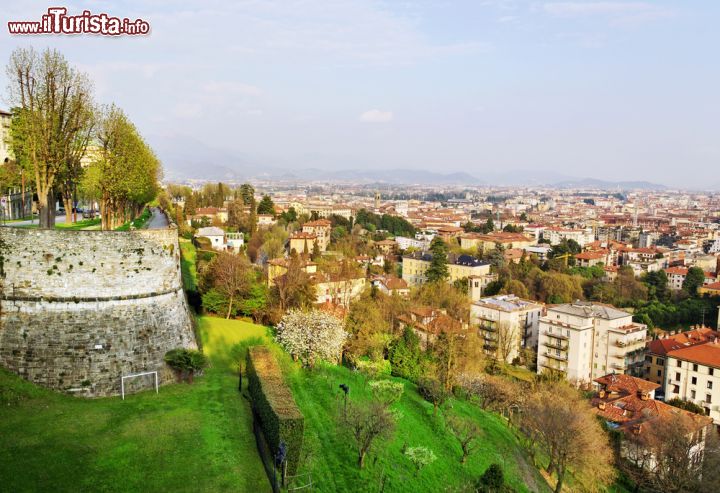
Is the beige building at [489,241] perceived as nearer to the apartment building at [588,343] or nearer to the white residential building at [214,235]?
the apartment building at [588,343]

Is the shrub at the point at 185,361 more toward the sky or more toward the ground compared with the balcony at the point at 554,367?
more toward the sky

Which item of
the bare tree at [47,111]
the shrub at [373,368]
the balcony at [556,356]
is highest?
the bare tree at [47,111]

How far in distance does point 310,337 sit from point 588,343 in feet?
88.4

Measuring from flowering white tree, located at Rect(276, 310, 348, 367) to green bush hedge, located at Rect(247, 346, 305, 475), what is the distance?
168 inches

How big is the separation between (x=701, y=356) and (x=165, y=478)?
36218 millimetres

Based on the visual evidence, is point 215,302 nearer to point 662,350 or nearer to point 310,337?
point 310,337

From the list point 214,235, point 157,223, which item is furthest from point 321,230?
point 157,223

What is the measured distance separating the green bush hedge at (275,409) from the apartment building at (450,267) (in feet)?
167

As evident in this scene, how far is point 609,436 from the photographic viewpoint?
2600 centimetres

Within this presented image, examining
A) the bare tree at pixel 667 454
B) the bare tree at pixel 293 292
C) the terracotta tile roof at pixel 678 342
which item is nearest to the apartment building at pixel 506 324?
the terracotta tile roof at pixel 678 342

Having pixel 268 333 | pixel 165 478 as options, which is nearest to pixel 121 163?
pixel 268 333

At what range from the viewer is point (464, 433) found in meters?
19.6

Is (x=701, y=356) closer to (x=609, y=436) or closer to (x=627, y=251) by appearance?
(x=609, y=436)

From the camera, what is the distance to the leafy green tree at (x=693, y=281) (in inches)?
2516
